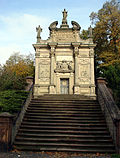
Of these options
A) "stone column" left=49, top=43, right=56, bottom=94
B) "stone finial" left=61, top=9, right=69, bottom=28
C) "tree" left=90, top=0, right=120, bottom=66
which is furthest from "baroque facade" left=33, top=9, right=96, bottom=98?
"tree" left=90, top=0, right=120, bottom=66

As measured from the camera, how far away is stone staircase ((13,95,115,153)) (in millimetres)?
7289

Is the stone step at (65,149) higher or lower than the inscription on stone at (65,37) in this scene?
lower

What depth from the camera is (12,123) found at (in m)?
7.22

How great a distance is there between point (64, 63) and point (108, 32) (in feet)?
28.4

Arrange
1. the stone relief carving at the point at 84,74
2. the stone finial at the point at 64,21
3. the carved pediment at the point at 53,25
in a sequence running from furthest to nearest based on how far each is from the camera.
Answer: the stone finial at the point at 64,21, the carved pediment at the point at 53,25, the stone relief carving at the point at 84,74

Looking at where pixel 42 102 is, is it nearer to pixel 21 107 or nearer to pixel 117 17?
pixel 21 107

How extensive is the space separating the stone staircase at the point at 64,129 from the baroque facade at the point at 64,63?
454 cm

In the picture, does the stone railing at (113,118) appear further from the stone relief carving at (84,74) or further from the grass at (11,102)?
the stone relief carving at (84,74)

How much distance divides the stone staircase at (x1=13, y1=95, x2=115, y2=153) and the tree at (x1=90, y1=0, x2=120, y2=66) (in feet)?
33.9

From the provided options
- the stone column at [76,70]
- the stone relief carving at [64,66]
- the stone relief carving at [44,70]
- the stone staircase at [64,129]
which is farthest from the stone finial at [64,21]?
the stone staircase at [64,129]

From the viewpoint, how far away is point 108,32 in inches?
827

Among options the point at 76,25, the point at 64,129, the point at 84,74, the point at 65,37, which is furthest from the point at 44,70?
the point at 64,129

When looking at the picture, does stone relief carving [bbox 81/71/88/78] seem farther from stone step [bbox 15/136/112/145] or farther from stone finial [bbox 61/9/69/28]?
stone step [bbox 15/136/112/145]

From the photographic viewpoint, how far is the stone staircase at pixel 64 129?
729 centimetres
